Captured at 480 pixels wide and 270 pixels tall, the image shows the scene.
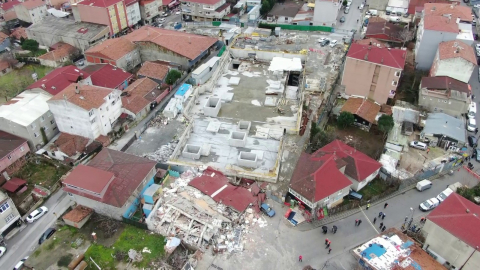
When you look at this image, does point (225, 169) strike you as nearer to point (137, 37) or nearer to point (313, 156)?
point (313, 156)

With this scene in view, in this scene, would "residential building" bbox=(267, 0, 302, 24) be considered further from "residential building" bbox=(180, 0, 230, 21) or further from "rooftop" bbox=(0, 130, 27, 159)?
"rooftop" bbox=(0, 130, 27, 159)

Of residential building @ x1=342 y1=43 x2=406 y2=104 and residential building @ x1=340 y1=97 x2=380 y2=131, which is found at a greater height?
residential building @ x1=342 y1=43 x2=406 y2=104

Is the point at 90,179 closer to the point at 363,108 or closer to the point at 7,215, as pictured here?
the point at 7,215

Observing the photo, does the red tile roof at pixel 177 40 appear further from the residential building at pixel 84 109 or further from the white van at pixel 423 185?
the white van at pixel 423 185

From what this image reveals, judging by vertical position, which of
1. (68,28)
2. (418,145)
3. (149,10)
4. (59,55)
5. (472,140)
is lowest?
(418,145)

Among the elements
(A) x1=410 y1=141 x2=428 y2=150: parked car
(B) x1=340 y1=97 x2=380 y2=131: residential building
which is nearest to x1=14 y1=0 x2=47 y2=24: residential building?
(B) x1=340 y1=97 x2=380 y2=131: residential building

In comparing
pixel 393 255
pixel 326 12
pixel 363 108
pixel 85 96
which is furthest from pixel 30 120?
pixel 326 12
